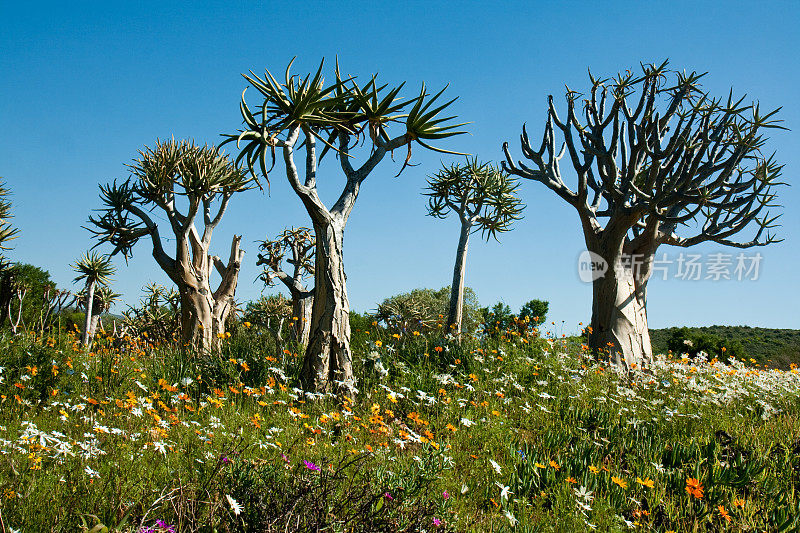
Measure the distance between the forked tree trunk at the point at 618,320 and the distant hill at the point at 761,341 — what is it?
605 inches

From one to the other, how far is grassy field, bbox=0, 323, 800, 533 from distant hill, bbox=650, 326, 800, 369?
2179 cm

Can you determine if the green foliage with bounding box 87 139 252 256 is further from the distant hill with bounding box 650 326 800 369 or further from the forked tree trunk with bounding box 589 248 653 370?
the distant hill with bounding box 650 326 800 369

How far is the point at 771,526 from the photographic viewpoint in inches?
169

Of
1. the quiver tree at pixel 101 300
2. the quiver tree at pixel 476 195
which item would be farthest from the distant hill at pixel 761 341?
the quiver tree at pixel 101 300

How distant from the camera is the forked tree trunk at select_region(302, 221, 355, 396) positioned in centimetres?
732

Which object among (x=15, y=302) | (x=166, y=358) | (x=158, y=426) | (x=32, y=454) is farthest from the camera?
(x=15, y=302)

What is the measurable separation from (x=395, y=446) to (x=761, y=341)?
3728cm

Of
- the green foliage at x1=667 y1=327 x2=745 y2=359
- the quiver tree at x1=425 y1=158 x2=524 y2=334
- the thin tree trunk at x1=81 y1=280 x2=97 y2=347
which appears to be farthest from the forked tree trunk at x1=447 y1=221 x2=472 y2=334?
the green foliage at x1=667 y1=327 x2=745 y2=359

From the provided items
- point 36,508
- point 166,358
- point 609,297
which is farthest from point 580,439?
point 609,297

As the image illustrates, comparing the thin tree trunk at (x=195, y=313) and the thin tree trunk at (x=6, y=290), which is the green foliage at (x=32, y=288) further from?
the thin tree trunk at (x=195, y=313)

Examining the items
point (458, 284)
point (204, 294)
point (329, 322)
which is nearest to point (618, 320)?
point (458, 284)

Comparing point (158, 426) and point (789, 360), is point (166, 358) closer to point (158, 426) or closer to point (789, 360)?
point (158, 426)

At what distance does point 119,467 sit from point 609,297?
11.4 m

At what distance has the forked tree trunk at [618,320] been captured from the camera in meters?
12.6
